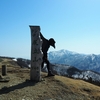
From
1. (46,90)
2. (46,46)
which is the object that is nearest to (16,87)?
(46,90)

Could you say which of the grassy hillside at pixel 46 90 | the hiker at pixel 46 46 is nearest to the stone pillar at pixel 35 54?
the grassy hillside at pixel 46 90

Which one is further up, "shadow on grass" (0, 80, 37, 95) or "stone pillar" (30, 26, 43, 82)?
"stone pillar" (30, 26, 43, 82)

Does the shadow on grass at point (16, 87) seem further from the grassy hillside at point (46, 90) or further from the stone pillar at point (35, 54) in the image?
the stone pillar at point (35, 54)

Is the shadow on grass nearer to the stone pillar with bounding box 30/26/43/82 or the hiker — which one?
the stone pillar with bounding box 30/26/43/82

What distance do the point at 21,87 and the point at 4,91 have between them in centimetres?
152

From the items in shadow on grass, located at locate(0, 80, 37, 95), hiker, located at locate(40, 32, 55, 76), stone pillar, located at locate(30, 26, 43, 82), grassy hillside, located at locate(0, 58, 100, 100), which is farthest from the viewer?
hiker, located at locate(40, 32, 55, 76)

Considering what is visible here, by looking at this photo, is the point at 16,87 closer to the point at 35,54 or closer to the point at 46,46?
the point at 35,54

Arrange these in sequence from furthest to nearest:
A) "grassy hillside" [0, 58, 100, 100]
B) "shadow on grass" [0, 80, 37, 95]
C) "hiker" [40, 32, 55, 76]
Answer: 1. "hiker" [40, 32, 55, 76]
2. "shadow on grass" [0, 80, 37, 95]
3. "grassy hillside" [0, 58, 100, 100]

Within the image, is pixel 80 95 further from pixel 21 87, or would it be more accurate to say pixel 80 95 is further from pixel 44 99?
pixel 21 87

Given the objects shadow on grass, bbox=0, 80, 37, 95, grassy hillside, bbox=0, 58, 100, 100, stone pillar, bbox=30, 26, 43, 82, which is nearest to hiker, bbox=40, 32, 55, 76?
stone pillar, bbox=30, 26, 43, 82

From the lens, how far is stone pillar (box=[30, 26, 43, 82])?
61.3ft

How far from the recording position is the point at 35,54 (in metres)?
18.8

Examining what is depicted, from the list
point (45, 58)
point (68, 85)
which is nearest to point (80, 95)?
point (68, 85)

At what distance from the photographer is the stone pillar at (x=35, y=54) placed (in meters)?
18.7
